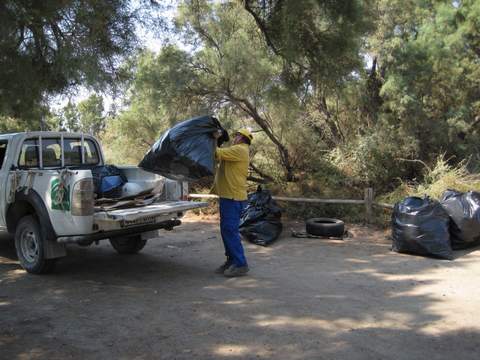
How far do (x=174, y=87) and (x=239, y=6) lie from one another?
2285 millimetres

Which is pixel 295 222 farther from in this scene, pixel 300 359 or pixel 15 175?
pixel 300 359

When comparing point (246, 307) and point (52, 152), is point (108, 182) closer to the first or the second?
point (52, 152)

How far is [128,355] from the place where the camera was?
352cm

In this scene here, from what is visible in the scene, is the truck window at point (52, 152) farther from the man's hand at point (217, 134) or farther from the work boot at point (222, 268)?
the work boot at point (222, 268)

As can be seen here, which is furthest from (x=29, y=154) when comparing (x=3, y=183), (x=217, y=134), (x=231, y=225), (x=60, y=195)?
(x=231, y=225)

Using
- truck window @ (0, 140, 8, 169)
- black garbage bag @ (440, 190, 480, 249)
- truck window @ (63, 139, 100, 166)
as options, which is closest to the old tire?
black garbage bag @ (440, 190, 480, 249)

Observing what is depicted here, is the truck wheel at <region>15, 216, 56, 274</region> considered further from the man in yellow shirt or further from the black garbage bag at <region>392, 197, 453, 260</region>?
the black garbage bag at <region>392, 197, 453, 260</region>

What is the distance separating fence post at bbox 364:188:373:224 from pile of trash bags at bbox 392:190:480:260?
1809 millimetres

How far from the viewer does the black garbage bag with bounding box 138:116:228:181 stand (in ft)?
17.5

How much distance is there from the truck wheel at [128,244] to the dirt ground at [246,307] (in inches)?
7.3

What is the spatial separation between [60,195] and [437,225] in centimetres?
532

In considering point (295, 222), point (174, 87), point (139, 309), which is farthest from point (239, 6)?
point (139, 309)

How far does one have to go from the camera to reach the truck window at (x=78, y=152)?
681cm

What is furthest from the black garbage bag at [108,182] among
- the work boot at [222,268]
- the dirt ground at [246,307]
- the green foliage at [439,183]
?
the green foliage at [439,183]
